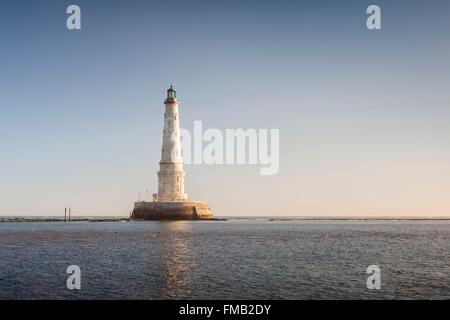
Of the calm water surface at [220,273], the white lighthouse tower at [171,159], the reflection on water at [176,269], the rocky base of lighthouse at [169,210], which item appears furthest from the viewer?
the rocky base of lighthouse at [169,210]

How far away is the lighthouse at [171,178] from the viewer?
108 meters

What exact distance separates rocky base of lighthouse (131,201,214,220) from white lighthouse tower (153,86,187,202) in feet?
5.63

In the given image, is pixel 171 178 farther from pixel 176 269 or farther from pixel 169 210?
pixel 176 269

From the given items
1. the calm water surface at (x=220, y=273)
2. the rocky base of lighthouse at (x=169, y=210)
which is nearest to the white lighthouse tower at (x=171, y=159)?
the rocky base of lighthouse at (x=169, y=210)

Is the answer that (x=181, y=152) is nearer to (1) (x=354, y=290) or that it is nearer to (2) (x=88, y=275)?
(2) (x=88, y=275)

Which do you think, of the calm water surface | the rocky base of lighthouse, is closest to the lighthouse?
the rocky base of lighthouse

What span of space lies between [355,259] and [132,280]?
21.0m

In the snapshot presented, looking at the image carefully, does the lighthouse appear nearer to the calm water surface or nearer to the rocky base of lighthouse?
the rocky base of lighthouse

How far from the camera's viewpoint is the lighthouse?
108m

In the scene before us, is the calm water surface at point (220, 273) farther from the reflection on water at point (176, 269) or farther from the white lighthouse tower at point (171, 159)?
the white lighthouse tower at point (171, 159)
